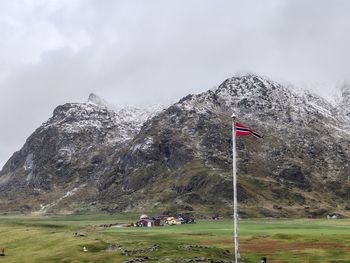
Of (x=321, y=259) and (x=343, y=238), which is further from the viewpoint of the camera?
(x=343, y=238)

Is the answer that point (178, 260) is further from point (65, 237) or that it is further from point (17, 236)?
point (17, 236)

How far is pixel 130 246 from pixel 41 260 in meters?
23.7

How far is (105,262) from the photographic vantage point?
9162cm

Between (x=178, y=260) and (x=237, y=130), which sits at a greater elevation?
(x=237, y=130)

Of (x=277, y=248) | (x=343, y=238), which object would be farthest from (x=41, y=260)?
(x=343, y=238)

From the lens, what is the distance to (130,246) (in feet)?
377

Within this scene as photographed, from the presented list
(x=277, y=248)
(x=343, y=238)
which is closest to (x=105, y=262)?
(x=277, y=248)

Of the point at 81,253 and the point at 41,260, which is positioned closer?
the point at 41,260

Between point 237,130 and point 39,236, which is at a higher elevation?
point 237,130

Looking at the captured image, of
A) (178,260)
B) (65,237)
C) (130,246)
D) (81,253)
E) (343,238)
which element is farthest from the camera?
(65,237)

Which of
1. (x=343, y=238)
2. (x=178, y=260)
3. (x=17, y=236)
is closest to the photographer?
(x=178, y=260)

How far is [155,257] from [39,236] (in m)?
56.8

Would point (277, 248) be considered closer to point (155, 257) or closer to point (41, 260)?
point (155, 257)

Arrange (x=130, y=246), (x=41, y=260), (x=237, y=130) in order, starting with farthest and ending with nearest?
1. (x=130, y=246)
2. (x=41, y=260)
3. (x=237, y=130)
